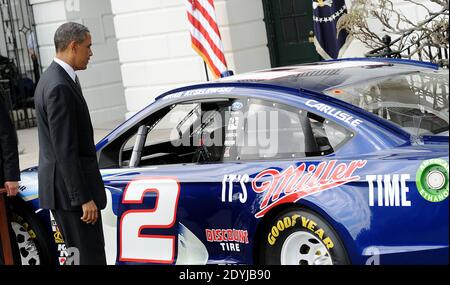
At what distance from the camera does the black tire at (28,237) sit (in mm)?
7137

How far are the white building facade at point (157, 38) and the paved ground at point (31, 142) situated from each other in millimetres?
710

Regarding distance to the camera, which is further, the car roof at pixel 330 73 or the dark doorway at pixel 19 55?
the dark doorway at pixel 19 55

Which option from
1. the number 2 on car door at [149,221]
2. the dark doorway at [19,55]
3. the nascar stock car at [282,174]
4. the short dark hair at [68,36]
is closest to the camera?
the nascar stock car at [282,174]

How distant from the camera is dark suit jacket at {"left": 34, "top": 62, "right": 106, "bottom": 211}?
5.78 meters

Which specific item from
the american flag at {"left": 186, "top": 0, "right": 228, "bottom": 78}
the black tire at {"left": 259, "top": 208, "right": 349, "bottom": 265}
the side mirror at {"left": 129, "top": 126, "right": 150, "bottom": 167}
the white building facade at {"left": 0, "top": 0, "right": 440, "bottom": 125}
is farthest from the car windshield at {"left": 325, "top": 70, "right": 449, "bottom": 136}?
the white building facade at {"left": 0, "top": 0, "right": 440, "bottom": 125}

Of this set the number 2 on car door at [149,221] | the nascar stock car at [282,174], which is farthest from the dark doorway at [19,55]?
the number 2 on car door at [149,221]

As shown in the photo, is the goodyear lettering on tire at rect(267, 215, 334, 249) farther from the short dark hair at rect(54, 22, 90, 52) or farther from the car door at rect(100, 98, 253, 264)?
the short dark hair at rect(54, 22, 90, 52)

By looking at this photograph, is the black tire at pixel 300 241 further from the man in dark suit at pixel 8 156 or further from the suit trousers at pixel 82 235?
the man in dark suit at pixel 8 156

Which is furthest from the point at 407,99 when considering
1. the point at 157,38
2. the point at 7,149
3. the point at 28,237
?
the point at 157,38

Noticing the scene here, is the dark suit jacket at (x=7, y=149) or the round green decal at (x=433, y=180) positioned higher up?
the dark suit jacket at (x=7, y=149)

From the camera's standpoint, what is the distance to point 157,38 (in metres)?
16.5

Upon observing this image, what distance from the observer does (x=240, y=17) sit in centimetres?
1554

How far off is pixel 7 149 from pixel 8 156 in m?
0.05

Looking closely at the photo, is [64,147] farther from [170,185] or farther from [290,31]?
[290,31]
